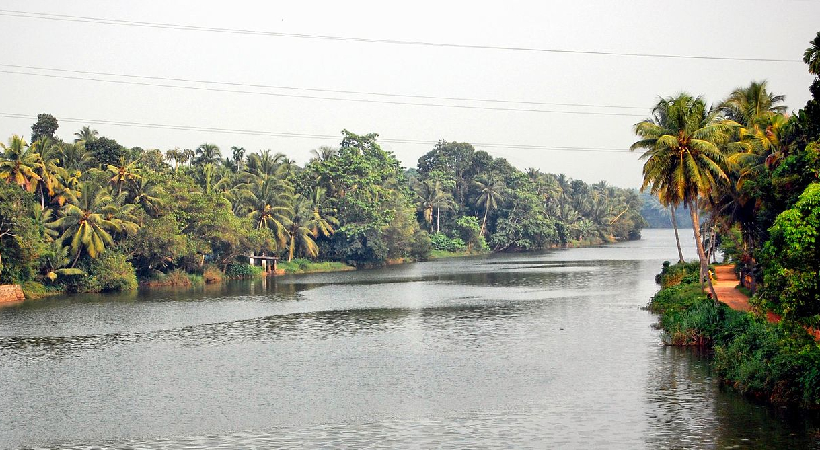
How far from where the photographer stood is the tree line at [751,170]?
2714 cm

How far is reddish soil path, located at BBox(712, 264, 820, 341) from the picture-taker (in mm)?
43344

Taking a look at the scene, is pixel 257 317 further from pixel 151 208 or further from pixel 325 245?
pixel 325 245

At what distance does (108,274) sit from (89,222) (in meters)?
5.55

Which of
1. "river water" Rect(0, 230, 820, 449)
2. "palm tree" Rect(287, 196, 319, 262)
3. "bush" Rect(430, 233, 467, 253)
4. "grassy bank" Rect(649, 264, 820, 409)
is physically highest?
"palm tree" Rect(287, 196, 319, 262)

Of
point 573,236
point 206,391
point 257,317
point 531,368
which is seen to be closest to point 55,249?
point 257,317

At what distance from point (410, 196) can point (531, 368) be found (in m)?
108

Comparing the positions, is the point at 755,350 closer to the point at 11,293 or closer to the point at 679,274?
the point at 679,274

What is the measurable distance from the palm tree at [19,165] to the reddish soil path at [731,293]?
59364 millimetres

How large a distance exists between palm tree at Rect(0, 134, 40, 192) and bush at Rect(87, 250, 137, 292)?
29.7 feet

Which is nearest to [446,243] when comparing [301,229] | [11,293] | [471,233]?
[471,233]

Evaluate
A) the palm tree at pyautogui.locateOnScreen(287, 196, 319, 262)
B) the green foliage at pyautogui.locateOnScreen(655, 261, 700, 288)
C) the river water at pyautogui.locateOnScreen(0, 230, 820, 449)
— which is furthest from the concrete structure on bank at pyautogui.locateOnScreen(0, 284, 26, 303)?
the green foliage at pyautogui.locateOnScreen(655, 261, 700, 288)

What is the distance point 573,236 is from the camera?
190m

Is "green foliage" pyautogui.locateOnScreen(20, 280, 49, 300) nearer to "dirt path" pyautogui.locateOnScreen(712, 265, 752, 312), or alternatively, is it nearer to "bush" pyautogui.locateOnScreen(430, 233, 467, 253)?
"dirt path" pyautogui.locateOnScreen(712, 265, 752, 312)

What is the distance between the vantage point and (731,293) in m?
54.4
